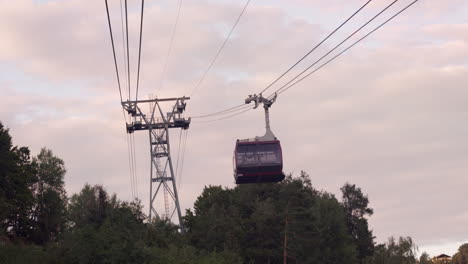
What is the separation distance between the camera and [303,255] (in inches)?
4476

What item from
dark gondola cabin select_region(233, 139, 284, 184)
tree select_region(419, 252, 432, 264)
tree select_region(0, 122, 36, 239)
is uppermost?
tree select_region(0, 122, 36, 239)

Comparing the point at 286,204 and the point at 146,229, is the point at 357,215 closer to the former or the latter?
the point at 286,204

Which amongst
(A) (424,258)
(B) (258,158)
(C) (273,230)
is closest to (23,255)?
(C) (273,230)

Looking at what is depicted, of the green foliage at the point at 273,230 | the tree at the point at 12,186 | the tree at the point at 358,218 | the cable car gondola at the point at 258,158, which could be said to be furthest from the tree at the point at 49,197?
the cable car gondola at the point at 258,158

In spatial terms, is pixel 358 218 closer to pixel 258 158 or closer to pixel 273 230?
pixel 273 230

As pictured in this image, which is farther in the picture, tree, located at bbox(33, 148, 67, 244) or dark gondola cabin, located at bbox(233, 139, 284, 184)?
tree, located at bbox(33, 148, 67, 244)

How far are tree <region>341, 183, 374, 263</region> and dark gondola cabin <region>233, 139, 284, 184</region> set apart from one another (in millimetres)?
101484

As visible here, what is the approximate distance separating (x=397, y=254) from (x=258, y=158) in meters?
89.5

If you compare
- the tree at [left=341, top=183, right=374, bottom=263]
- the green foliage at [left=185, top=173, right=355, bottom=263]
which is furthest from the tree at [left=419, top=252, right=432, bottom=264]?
the green foliage at [left=185, top=173, right=355, bottom=263]

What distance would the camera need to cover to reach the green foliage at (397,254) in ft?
458

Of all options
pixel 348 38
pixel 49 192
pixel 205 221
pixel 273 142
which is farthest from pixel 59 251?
pixel 348 38

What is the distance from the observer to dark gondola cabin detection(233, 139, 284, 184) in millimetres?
58938

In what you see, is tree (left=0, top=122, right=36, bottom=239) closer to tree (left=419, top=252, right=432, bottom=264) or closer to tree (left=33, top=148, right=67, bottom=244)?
tree (left=33, top=148, right=67, bottom=244)

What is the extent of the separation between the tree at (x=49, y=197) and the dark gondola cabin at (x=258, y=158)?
7371cm
